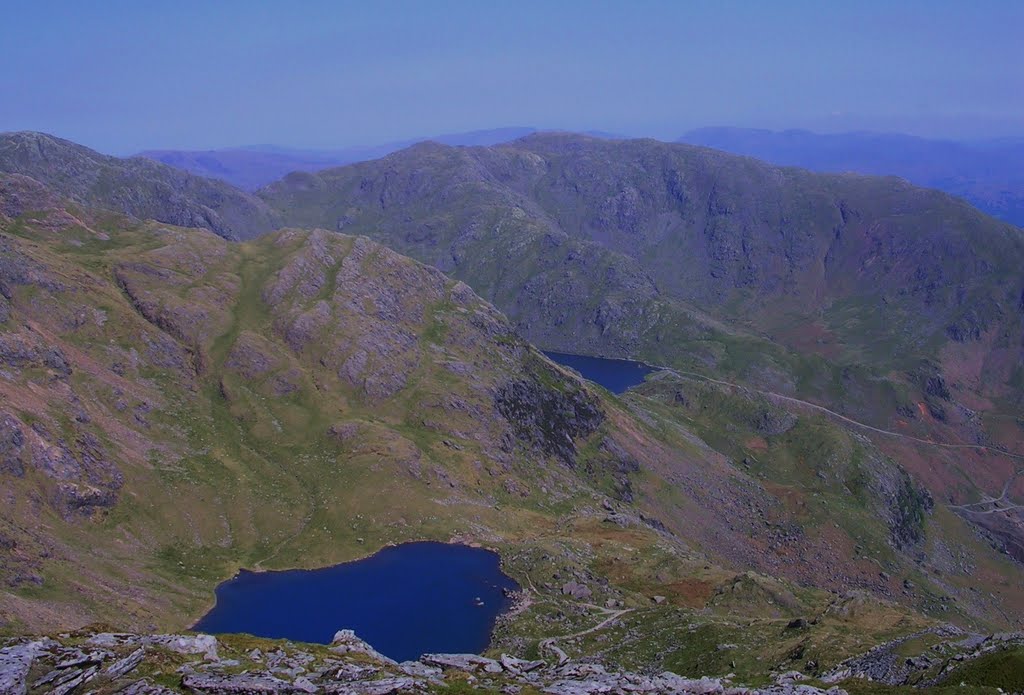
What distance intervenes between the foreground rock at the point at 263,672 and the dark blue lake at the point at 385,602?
148 feet

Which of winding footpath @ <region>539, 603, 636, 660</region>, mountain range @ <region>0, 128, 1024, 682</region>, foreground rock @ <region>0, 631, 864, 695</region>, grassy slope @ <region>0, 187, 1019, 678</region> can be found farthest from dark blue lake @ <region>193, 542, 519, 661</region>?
foreground rock @ <region>0, 631, 864, 695</region>

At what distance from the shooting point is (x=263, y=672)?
50.8 m

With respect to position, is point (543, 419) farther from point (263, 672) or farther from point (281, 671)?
point (263, 672)

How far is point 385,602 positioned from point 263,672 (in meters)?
69.0

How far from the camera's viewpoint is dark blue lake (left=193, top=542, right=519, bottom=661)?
107 meters

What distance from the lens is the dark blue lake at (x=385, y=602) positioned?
10688 cm

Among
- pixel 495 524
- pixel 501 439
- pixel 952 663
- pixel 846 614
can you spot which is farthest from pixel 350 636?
pixel 501 439

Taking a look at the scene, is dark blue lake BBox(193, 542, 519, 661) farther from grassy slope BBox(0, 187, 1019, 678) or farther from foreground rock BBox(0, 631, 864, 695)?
foreground rock BBox(0, 631, 864, 695)

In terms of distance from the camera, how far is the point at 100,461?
128250 mm

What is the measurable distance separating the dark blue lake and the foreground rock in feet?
148

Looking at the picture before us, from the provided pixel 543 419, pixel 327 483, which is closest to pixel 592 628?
pixel 327 483

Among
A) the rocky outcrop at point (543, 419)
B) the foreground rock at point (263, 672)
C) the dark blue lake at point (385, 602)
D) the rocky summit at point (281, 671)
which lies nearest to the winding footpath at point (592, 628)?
the dark blue lake at point (385, 602)

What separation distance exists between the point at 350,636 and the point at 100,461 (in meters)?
80.9

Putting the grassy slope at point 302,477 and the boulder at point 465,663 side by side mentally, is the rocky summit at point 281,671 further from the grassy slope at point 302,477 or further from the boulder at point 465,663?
the grassy slope at point 302,477
